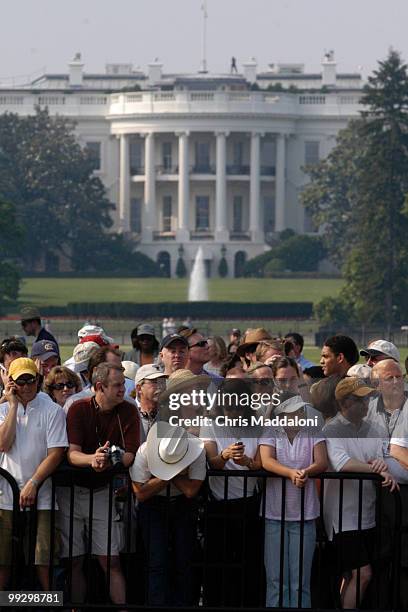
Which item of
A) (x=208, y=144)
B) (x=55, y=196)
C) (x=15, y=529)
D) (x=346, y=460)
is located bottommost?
(x=15, y=529)

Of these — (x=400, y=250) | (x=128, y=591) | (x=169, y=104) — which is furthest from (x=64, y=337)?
(x=169, y=104)

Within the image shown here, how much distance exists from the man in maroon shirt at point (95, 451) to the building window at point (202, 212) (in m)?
121

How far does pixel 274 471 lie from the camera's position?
1445 cm

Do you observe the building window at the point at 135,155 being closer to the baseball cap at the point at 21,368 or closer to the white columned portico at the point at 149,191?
the white columned portico at the point at 149,191

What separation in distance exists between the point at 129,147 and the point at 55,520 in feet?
418

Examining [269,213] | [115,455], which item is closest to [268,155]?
[269,213]

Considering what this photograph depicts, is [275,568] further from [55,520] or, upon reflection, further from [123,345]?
[123,345]

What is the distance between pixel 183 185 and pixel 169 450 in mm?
122044

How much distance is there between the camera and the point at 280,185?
449 feet

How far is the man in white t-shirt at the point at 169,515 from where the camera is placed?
47.1 feet

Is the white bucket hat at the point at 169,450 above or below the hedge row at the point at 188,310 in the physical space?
below

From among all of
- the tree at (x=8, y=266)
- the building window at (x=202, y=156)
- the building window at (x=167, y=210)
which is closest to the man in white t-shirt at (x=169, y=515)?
the tree at (x=8, y=266)

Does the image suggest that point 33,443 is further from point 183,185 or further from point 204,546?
point 183,185

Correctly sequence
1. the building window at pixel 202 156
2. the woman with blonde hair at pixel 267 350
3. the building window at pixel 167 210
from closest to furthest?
the woman with blonde hair at pixel 267 350 → the building window at pixel 167 210 → the building window at pixel 202 156
